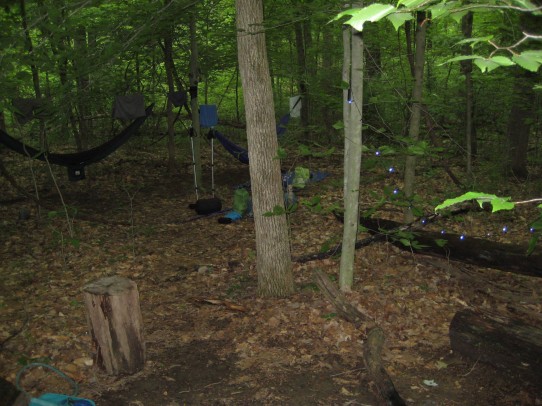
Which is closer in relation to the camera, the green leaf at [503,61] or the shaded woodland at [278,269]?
the green leaf at [503,61]

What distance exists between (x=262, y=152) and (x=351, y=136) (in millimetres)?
763

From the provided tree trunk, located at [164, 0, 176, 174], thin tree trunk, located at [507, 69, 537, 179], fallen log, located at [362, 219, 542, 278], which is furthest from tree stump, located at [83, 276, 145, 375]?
thin tree trunk, located at [507, 69, 537, 179]

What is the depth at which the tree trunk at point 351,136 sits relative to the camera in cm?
344

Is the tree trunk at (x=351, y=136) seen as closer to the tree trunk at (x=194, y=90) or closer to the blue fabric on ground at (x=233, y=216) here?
the blue fabric on ground at (x=233, y=216)

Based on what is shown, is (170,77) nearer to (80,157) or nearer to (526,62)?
(80,157)

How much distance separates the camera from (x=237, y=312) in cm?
390

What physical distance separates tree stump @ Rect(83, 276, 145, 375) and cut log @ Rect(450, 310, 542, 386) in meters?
2.29

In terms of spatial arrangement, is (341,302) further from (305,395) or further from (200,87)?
(200,87)

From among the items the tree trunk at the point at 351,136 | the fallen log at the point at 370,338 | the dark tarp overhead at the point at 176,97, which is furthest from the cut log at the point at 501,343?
the dark tarp overhead at the point at 176,97

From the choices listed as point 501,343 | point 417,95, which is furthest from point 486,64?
point 417,95

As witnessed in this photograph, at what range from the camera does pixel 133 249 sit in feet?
17.9

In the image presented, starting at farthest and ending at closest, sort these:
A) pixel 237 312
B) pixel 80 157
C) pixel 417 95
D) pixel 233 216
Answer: pixel 80 157
pixel 233 216
pixel 417 95
pixel 237 312

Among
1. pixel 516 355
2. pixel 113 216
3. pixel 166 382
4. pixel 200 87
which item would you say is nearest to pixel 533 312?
pixel 516 355

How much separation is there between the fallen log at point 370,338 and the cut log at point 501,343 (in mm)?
569
